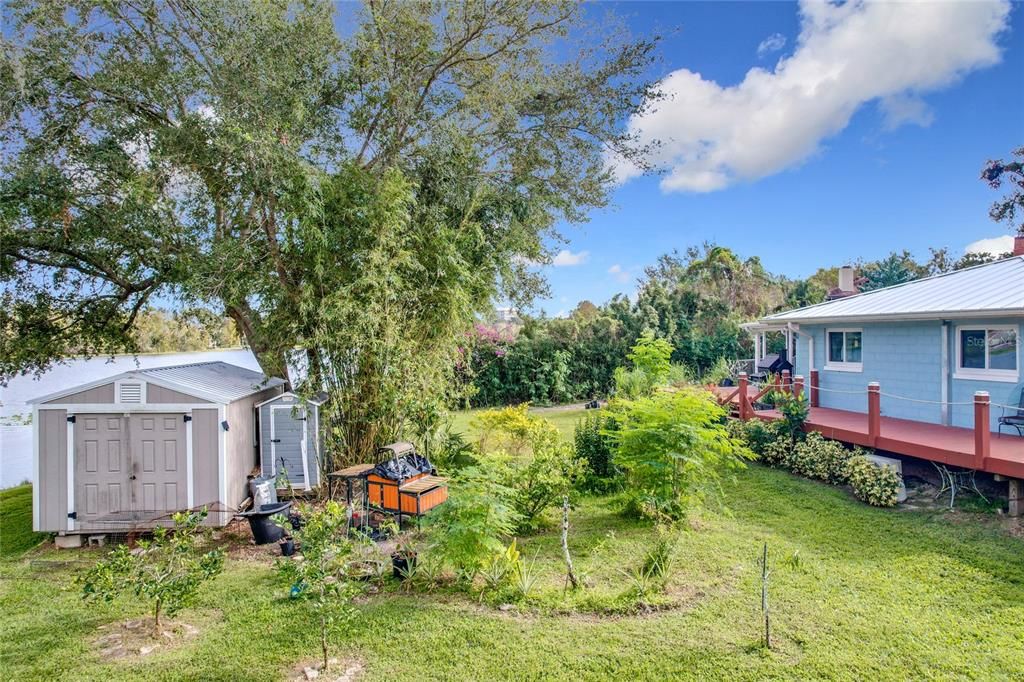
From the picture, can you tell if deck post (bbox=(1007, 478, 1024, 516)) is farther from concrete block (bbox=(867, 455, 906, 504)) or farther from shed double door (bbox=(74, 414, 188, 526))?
shed double door (bbox=(74, 414, 188, 526))

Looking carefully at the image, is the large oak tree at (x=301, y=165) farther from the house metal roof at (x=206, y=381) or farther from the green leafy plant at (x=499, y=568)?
the green leafy plant at (x=499, y=568)

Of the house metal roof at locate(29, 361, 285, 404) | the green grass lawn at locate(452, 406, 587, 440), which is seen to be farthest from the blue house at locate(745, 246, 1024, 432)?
the house metal roof at locate(29, 361, 285, 404)

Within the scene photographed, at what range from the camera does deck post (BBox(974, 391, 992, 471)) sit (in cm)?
595

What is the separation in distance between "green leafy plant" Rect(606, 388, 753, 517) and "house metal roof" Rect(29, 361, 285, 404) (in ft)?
17.3

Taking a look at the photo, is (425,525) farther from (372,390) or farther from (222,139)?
(222,139)

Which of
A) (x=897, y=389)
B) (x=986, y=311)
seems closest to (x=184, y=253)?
(x=986, y=311)

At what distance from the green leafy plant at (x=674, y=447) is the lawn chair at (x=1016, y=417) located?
13.8 feet

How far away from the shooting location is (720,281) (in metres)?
22.5

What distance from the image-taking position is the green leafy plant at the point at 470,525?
442cm

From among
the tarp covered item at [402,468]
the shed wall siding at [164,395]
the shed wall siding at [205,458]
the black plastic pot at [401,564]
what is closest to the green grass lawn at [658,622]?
the black plastic pot at [401,564]

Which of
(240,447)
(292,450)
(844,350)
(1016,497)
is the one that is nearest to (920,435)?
(1016,497)

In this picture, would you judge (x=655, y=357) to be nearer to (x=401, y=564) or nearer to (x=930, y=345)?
(x=401, y=564)

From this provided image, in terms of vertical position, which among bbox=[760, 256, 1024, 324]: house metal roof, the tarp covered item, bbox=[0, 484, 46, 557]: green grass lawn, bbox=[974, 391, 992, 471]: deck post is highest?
bbox=[760, 256, 1024, 324]: house metal roof

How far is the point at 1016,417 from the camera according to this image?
7012mm
